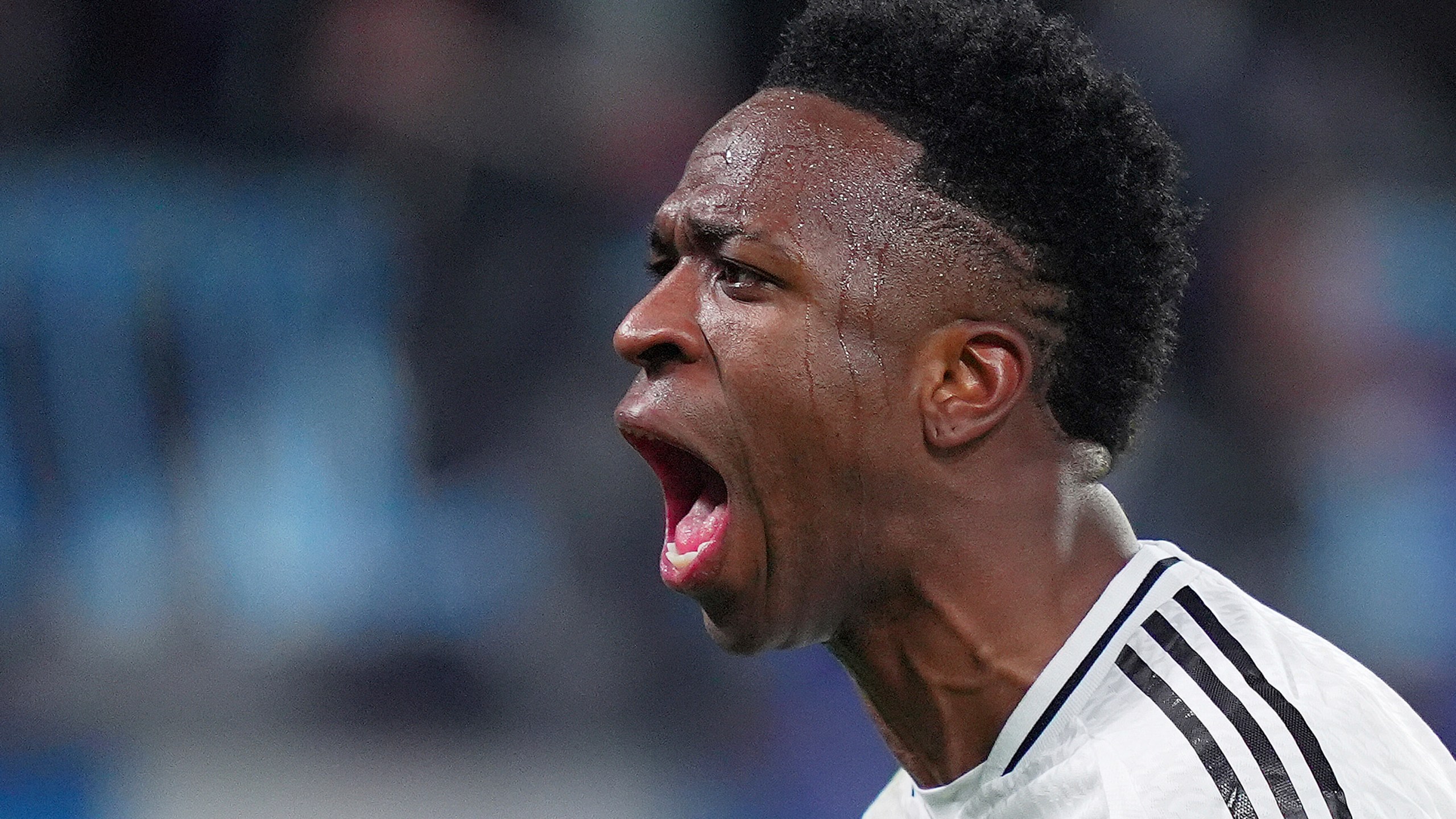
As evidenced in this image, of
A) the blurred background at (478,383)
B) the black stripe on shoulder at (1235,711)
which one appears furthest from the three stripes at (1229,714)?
the blurred background at (478,383)

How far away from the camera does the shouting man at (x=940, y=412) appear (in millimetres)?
1957

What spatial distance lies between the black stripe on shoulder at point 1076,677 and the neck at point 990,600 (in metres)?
0.04

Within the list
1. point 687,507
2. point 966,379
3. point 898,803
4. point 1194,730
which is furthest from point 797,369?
point 898,803

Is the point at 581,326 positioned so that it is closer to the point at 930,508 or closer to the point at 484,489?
the point at 484,489

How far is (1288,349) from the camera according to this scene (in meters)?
5.24

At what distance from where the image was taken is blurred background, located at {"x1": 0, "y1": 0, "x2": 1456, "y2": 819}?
485 cm

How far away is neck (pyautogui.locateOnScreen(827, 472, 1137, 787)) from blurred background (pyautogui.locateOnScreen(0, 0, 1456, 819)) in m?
2.80

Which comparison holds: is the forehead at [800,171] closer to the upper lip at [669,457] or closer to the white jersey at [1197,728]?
the upper lip at [669,457]

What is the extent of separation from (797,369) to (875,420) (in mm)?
122

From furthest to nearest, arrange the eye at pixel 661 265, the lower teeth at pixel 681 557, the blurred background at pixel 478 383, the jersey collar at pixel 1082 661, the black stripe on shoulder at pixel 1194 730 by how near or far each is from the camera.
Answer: the blurred background at pixel 478 383
the eye at pixel 661 265
the lower teeth at pixel 681 557
the jersey collar at pixel 1082 661
the black stripe on shoulder at pixel 1194 730

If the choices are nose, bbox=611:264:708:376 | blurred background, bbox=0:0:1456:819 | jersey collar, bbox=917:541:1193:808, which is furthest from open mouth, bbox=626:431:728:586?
blurred background, bbox=0:0:1456:819

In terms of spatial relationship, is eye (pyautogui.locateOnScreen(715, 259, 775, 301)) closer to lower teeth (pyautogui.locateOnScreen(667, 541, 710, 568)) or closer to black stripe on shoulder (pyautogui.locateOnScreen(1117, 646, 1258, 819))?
lower teeth (pyautogui.locateOnScreen(667, 541, 710, 568))

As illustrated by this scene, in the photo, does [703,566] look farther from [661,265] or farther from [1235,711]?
[1235,711]

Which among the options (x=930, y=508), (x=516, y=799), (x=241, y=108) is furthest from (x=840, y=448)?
(x=241, y=108)
